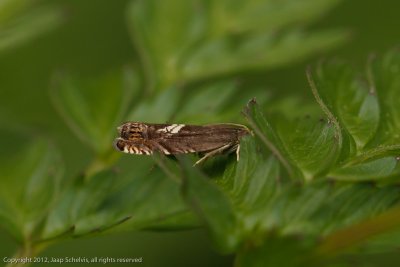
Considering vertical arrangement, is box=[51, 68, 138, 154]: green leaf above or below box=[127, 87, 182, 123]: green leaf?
above

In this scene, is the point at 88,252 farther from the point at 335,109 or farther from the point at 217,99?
the point at 335,109

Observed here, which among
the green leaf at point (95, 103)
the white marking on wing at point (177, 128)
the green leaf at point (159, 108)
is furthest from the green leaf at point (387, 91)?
the green leaf at point (95, 103)

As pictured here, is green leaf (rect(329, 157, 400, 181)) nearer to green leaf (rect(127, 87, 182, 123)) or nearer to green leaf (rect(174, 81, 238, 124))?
green leaf (rect(174, 81, 238, 124))

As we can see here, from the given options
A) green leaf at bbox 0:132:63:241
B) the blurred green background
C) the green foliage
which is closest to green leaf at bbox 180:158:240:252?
green leaf at bbox 0:132:63:241

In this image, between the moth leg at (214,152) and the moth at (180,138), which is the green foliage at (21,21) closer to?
the moth at (180,138)

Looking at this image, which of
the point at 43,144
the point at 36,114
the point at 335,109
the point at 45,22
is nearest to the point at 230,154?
the point at 335,109

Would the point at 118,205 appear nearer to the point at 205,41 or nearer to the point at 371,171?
the point at 371,171
